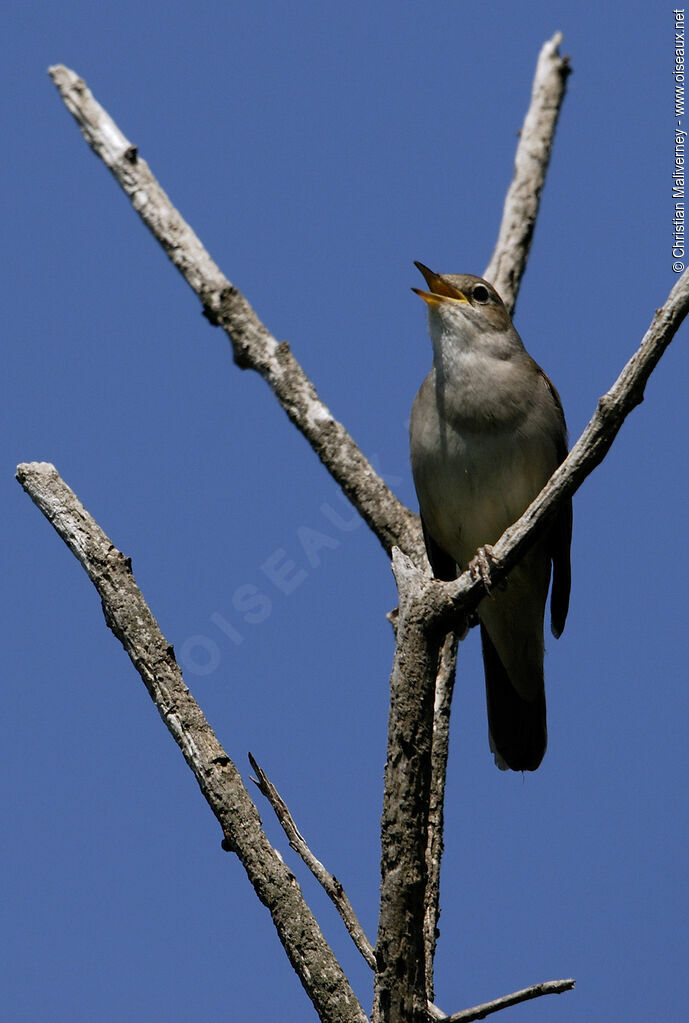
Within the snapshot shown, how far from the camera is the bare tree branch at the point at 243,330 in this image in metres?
7.53

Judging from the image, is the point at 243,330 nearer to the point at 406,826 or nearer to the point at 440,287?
the point at 440,287

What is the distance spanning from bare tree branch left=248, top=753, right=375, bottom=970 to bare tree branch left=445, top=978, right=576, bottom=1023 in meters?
0.48

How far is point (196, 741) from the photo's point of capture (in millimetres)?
5121

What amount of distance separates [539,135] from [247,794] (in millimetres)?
6772

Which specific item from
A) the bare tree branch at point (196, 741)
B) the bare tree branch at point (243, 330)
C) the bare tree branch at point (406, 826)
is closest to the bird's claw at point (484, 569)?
the bare tree branch at point (406, 826)

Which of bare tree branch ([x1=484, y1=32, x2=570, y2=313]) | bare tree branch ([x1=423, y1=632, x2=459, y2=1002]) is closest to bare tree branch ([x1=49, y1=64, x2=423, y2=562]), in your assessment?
bare tree branch ([x1=423, y1=632, x2=459, y2=1002])

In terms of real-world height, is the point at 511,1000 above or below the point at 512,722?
below

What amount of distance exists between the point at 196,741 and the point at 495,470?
2.43m

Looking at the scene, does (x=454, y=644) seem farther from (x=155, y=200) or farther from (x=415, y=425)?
(x=155, y=200)

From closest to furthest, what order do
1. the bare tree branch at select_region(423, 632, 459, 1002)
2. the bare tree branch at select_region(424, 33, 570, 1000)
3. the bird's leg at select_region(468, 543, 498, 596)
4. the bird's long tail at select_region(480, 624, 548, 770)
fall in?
the bird's leg at select_region(468, 543, 498, 596), the bare tree branch at select_region(423, 632, 459, 1002), the bird's long tail at select_region(480, 624, 548, 770), the bare tree branch at select_region(424, 33, 570, 1000)

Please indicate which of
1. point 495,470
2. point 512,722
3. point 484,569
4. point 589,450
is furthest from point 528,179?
point 484,569

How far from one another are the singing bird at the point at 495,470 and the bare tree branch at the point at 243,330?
0.50 meters

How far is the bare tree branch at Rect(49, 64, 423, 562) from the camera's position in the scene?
24.7ft

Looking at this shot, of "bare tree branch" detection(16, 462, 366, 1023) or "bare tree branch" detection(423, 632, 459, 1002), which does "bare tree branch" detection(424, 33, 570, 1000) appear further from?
"bare tree branch" detection(16, 462, 366, 1023)
